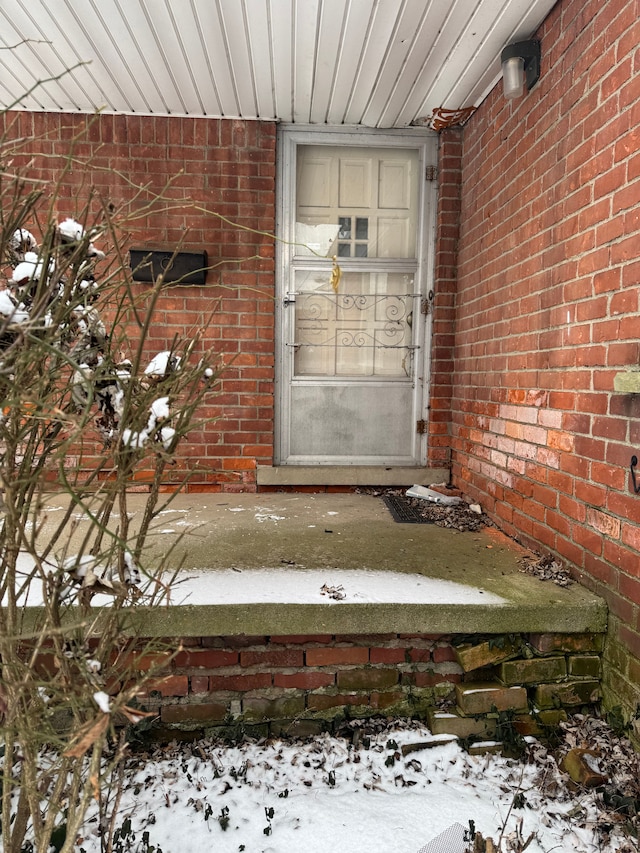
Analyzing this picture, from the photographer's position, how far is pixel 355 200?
3.89 meters

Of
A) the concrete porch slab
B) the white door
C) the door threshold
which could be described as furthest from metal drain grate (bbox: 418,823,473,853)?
the white door

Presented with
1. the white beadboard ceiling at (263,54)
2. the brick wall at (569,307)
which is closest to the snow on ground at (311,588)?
the brick wall at (569,307)

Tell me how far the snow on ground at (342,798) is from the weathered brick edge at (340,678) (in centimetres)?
9

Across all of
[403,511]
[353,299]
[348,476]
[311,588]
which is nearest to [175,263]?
[353,299]

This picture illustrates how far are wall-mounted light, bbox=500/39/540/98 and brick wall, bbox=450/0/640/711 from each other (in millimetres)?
A: 64

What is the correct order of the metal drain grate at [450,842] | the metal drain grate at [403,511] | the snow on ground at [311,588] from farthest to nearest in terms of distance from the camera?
1. the metal drain grate at [403,511]
2. the snow on ground at [311,588]
3. the metal drain grate at [450,842]

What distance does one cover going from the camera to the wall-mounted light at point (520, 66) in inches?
104

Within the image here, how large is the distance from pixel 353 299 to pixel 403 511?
1.63 meters

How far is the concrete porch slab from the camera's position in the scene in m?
2.04

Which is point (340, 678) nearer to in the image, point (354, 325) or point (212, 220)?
point (354, 325)

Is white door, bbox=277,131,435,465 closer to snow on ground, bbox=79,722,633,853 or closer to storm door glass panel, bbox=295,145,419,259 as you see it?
storm door glass panel, bbox=295,145,419,259

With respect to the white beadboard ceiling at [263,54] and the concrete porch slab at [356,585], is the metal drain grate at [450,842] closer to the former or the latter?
the concrete porch slab at [356,585]

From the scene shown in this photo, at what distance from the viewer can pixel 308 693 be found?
2.20 metres

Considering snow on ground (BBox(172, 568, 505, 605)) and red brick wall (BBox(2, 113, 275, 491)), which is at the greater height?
red brick wall (BBox(2, 113, 275, 491))
